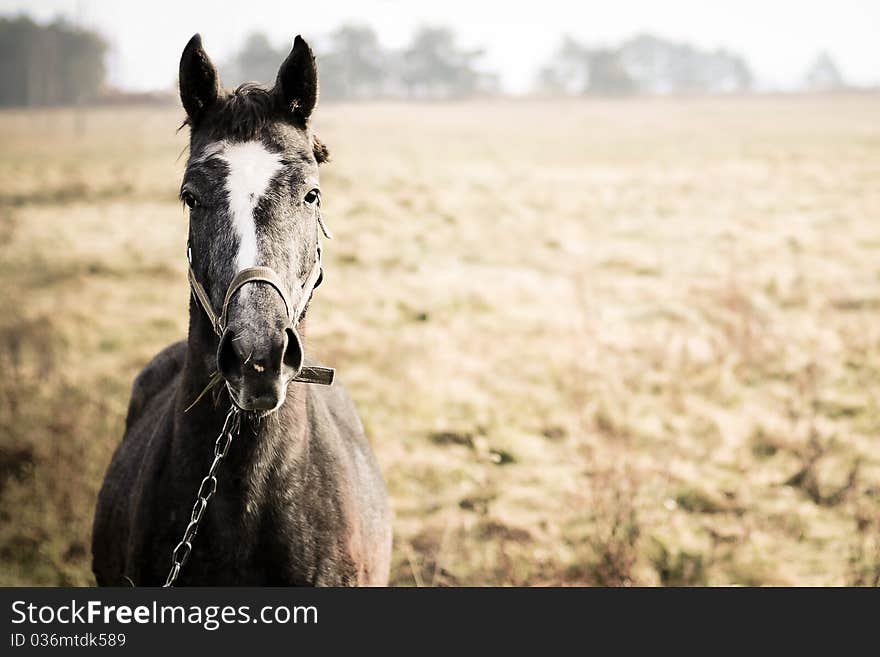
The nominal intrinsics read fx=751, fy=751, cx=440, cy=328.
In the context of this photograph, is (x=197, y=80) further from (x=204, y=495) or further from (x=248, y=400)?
(x=204, y=495)

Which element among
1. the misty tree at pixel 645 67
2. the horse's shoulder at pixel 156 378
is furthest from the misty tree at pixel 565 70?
the horse's shoulder at pixel 156 378

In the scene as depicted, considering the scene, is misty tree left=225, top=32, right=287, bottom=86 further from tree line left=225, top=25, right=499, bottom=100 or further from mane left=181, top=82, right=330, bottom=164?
mane left=181, top=82, right=330, bottom=164

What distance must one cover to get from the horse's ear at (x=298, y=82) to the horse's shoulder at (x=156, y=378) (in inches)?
78.1

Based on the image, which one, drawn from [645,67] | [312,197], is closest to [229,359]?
[312,197]

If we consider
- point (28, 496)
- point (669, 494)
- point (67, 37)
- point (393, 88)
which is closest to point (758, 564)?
point (669, 494)

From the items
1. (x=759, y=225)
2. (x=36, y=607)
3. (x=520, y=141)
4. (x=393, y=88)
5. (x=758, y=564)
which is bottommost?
(x=758, y=564)

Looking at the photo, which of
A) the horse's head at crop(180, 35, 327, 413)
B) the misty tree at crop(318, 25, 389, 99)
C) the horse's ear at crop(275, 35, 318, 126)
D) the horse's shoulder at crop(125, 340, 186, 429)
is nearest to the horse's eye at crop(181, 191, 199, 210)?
the horse's head at crop(180, 35, 327, 413)

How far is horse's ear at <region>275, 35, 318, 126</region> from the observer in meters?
3.06

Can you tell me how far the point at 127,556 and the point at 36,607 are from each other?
0.72 m

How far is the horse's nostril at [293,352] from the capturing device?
97.8 inches

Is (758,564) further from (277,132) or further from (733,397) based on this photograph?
(277,132)

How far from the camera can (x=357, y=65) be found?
219ft

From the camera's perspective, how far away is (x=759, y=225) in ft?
55.7

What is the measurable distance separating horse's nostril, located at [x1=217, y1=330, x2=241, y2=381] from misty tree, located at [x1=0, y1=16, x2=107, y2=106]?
54759 millimetres
